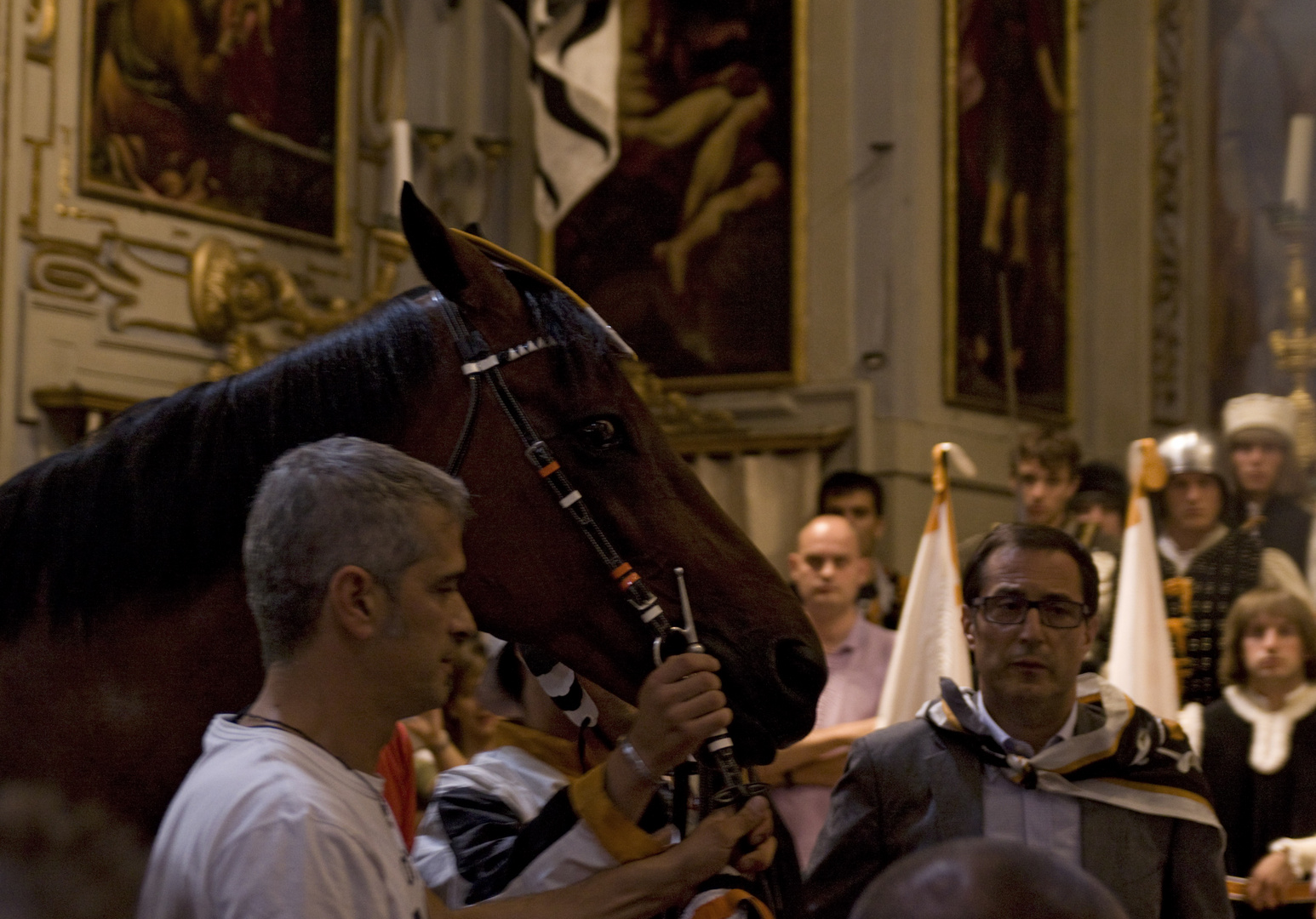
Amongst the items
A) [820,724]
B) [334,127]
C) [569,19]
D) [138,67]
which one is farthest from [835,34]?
[820,724]

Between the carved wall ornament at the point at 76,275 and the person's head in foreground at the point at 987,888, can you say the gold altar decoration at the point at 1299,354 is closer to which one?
the carved wall ornament at the point at 76,275

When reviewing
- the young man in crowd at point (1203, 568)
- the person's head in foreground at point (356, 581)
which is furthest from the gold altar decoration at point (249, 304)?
the person's head in foreground at point (356, 581)

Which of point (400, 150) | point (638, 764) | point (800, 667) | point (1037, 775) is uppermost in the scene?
point (400, 150)

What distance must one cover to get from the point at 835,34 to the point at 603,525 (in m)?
8.32

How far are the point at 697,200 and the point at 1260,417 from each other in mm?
4287

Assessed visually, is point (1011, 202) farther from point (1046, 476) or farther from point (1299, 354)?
point (1046, 476)

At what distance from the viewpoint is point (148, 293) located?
27.1 feet

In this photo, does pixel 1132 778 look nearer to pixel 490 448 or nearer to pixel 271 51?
pixel 490 448

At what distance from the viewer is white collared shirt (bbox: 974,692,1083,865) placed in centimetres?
273

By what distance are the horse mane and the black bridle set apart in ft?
0.21

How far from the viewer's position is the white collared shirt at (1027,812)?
273 centimetres

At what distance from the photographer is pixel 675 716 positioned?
2.07 m

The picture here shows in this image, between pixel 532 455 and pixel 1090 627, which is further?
pixel 1090 627

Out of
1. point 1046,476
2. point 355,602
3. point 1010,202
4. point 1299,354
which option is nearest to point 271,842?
point 355,602
